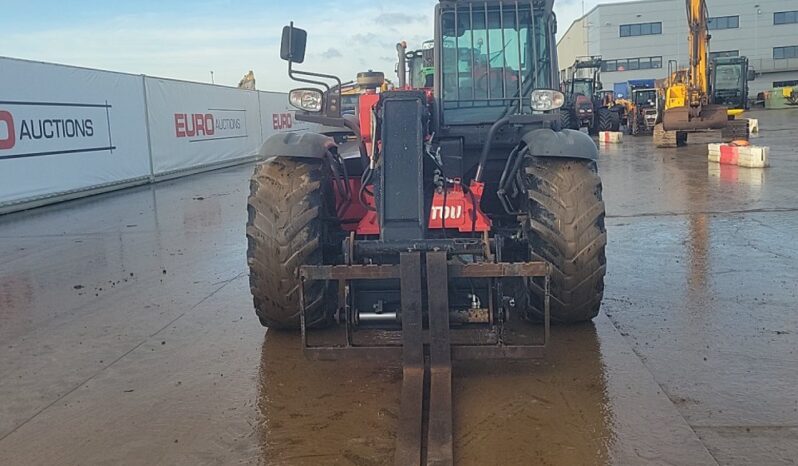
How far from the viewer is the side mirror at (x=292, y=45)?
5090 millimetres

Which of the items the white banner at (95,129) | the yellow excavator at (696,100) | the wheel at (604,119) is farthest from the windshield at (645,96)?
the white banner at (95,129)

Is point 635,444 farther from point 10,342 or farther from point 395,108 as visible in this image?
point 10,342

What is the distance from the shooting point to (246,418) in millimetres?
3998

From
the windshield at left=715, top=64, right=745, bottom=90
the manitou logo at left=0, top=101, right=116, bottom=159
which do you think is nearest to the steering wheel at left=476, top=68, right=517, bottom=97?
the manitou logo at left=0, top=101, right=116, bottom=159

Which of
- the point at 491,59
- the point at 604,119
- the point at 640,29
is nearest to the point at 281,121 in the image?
the point at 604,119

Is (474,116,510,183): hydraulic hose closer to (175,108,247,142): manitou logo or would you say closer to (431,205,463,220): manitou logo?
(431,205,463,220): manitou logo

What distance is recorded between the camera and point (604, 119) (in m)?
32.2

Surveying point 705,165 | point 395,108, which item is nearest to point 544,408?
point 395,108

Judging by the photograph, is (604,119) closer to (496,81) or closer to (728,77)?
(728,77)

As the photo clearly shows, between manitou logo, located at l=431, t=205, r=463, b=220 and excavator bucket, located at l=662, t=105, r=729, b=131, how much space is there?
66.6 ft

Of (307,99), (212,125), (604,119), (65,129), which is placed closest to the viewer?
Result: (307,99)

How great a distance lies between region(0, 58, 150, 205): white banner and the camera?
43.6ft

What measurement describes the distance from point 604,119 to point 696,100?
→ 9.00m

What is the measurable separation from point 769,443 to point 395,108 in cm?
289
